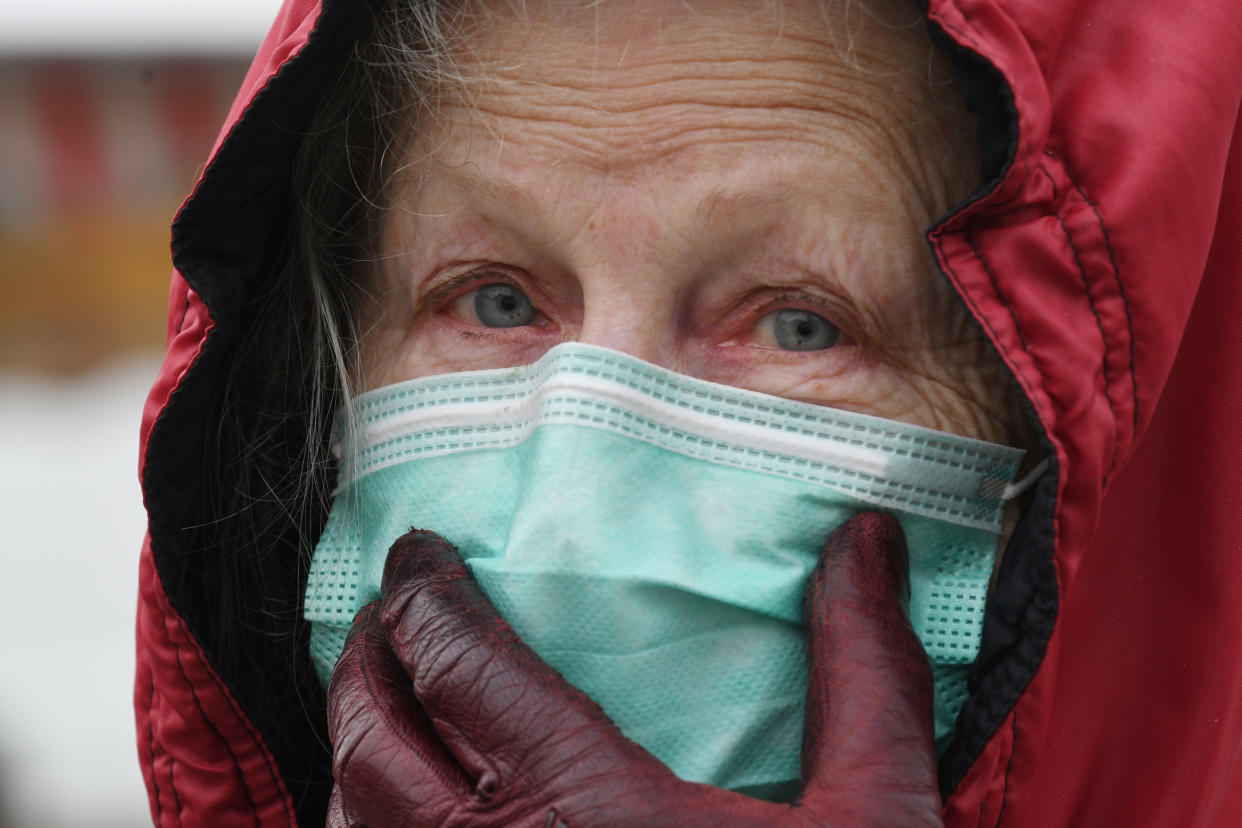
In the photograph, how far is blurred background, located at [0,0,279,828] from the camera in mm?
6430

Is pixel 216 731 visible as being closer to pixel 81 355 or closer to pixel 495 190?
pixel 495 190

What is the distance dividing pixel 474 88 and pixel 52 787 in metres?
6.69

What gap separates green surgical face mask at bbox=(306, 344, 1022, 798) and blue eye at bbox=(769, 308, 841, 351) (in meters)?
0.11

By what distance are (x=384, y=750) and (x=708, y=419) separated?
22.9 inches

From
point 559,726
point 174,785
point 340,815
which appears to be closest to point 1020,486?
point 559,726

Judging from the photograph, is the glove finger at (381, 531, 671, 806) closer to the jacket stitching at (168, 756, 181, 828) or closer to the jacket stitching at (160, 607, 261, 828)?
the jacket stitching at (160, 607, 261, 828)

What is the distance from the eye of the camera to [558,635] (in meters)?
1.47

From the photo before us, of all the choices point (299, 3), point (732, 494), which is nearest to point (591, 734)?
point (732, 494)

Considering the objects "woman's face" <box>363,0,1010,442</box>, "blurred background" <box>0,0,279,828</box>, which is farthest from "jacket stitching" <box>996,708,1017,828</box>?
"blurred background" <box>0,0,279,828</box>

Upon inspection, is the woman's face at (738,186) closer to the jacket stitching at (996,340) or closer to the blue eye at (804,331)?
the blue eye at (804,331)

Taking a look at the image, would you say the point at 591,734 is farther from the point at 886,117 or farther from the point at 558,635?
the point at 886,117

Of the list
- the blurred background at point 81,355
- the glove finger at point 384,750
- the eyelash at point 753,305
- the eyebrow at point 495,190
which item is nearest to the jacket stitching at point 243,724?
the glove finger at point 384,750

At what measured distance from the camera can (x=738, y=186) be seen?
151cm

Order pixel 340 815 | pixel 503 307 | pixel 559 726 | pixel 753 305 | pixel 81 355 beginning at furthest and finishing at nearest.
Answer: pixel 81 355 → pixel 503 307 → pixel 753 305 → pixel 340 815 → pixel 559 726
